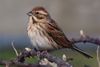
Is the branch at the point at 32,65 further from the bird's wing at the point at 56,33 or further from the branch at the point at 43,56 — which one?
the bird's wing at the point at 56,33

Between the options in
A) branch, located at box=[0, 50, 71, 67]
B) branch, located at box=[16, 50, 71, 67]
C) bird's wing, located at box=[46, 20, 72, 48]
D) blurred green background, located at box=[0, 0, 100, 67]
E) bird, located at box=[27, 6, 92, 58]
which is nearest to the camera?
branch, located at box=[0, 50, 71, 67]

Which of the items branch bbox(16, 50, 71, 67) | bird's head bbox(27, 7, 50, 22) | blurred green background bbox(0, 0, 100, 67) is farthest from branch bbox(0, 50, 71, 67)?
blurred green background bbox(0, 0, 100, 67)

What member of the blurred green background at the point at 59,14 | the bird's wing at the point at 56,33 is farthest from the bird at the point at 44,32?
the blurred green background at the point at 59,14

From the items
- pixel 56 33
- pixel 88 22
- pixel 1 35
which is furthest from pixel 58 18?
pixel 56 33

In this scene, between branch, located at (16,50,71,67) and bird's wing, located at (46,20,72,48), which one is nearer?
branch, located at (16,50,71,67)

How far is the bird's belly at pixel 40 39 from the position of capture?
4164 millimetres

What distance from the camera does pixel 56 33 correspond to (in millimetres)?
4531

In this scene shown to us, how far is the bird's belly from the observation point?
13.7 ft

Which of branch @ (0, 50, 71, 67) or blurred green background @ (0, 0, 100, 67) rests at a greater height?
branch @ (0, 50, 71, 67)

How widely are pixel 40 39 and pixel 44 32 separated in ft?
0.69

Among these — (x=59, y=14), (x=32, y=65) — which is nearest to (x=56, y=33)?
(x=32, y=65)

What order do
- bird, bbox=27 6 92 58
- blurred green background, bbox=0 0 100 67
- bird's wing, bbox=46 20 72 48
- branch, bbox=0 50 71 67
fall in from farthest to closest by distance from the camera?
blurred green background, bbox=0 0 100 67 < bird's wing, bbox=46 20 72 48 < bird, bbox=27 6 92 58 < branch, bbox=0 50 71 67

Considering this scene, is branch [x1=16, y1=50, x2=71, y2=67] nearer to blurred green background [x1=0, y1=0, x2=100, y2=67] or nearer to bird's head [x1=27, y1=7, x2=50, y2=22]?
bird's head [x1=27, y1=7, x2=50, y2=22]

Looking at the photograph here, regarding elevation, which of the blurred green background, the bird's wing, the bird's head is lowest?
the blurred green background
